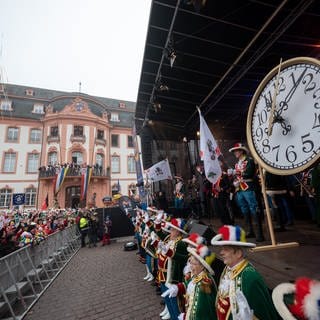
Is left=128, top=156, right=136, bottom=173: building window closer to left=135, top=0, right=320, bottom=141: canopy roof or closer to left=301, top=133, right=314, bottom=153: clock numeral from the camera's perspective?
left=135, top=0, right=320, bottom=141: canopy roof

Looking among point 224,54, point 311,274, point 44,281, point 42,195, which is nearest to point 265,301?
point 311,274

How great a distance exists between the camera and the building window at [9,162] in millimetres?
27344

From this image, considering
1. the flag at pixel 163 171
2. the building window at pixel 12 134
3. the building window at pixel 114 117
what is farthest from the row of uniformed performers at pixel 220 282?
the building window at pixel 114 117

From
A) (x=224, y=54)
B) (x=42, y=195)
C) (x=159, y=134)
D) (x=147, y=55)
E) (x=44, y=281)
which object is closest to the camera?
(x=224, y=54)

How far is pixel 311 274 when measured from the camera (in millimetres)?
1907

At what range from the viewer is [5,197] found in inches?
1037

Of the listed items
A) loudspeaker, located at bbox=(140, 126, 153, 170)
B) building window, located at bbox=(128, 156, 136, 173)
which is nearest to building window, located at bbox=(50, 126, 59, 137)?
building window, located at bbox=(128, 156, 136, 173)

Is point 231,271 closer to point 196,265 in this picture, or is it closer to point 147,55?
point 196,265

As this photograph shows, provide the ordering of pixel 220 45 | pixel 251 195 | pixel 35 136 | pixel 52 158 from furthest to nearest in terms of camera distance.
Result: pixel 35 136, pixel 52 158, pixel 220 45, pixel 251 195

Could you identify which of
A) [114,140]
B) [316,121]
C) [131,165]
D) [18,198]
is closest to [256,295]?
[316,121]

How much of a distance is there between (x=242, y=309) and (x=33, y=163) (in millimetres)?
32307

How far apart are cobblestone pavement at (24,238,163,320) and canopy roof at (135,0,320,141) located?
5579 millimetres

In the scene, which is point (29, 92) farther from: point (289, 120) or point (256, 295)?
point (256, 295)

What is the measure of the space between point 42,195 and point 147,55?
26705 millimetres
